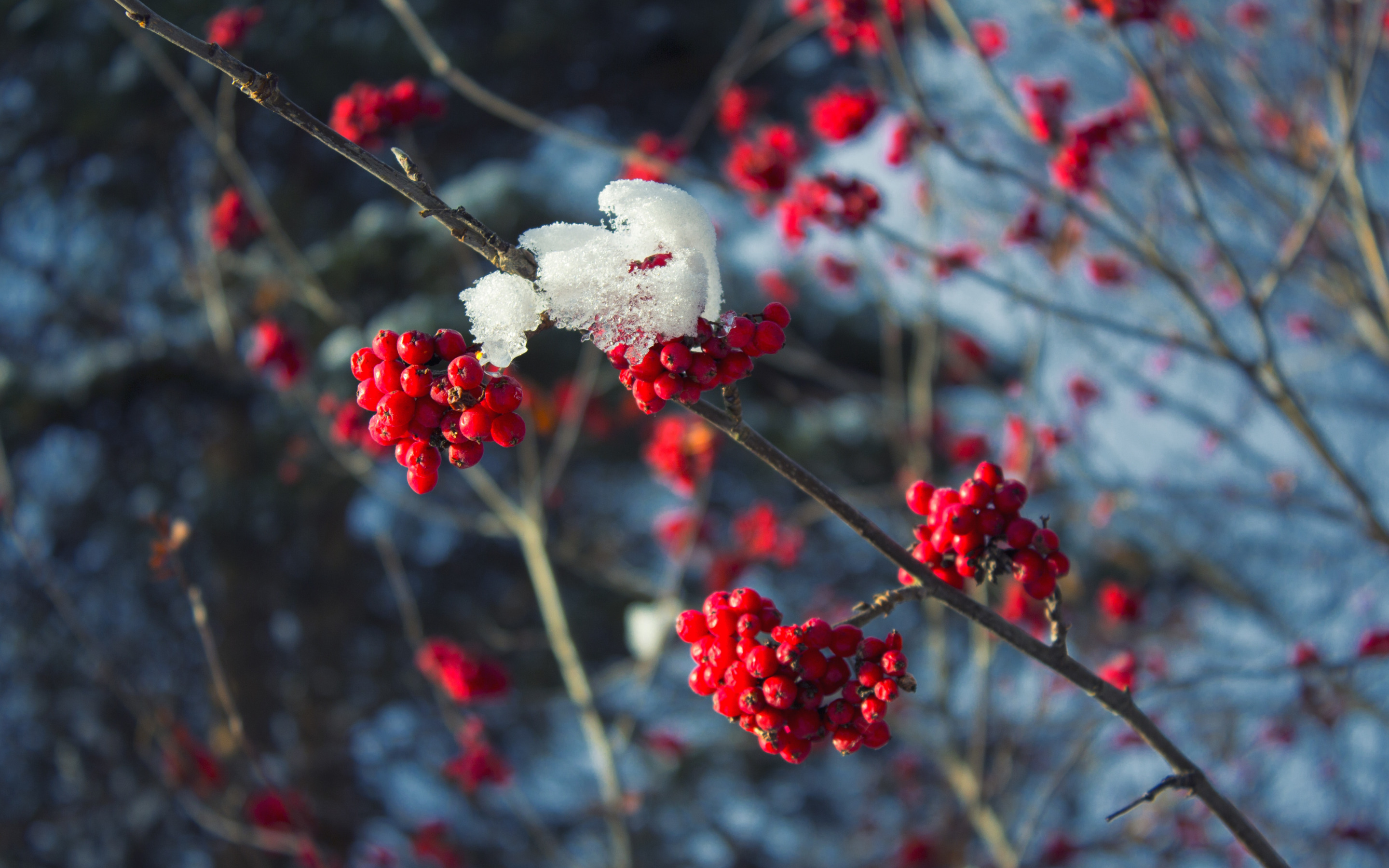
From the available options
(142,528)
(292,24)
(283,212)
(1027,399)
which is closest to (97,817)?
(142,528)

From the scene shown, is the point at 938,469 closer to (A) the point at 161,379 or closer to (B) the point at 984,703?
(B) the point at 984,703

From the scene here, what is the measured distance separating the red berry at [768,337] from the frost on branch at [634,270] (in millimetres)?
55

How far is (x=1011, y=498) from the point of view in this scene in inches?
47.7

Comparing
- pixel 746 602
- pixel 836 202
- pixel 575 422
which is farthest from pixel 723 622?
pixel 575 422

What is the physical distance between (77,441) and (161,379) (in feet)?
2.53

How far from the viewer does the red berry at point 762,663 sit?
1083 mm

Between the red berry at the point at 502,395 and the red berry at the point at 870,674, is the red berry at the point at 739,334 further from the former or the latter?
the red berry at the point at 870,674

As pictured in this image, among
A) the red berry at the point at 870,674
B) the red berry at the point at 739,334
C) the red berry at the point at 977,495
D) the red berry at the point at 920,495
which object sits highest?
the red berry at the point at 920,495

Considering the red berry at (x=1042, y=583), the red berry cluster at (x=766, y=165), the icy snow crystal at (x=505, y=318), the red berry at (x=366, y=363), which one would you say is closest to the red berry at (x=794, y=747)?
the red berry at (x=1042, y=583)

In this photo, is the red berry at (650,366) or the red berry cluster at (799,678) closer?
the red berry at (650,366)

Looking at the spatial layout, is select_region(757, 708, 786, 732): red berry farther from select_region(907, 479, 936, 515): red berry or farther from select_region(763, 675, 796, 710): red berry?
select_region(907, 479, 936, 515): red berry

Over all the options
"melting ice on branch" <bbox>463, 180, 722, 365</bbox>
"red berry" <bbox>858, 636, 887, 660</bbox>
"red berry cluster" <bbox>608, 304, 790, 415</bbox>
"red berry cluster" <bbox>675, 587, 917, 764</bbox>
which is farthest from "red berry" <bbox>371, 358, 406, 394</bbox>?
"red berry" <bbox>858, 636, 887, 660</bbox>

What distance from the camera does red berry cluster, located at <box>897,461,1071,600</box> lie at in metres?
1.19

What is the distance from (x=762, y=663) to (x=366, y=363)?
2.06ft
